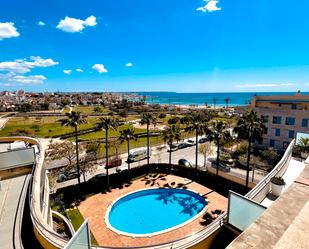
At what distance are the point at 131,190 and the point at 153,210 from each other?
186 inches

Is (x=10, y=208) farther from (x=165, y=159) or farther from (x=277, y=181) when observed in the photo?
(x=165, y=159)

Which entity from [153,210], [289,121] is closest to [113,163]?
[153,210]

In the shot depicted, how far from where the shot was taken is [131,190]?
2781 cm

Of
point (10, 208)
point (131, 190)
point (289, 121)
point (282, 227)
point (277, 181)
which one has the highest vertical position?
point (282, 227)

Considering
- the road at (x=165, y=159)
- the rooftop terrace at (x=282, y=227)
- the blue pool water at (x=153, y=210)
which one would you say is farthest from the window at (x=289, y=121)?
the rooftop terrace at (x=282, y=227)

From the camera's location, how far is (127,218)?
75.3 feet

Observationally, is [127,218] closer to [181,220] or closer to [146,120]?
[181,220]

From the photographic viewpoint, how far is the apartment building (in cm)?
3384

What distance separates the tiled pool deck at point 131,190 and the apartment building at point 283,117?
711 inches

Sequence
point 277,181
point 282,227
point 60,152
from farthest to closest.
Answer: point 60,152 → point 277,181 → point 282,227

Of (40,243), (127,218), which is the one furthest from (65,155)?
(40,243)

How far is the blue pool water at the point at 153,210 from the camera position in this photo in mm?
21534

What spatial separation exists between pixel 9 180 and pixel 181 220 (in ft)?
52.4

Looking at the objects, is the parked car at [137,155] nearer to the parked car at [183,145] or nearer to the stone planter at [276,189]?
the parked car at [183,145]
